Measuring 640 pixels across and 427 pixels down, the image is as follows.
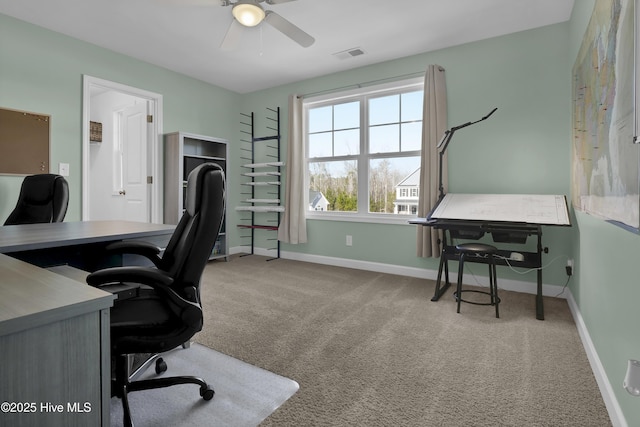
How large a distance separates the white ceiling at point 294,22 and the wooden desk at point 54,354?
Result: 2330mm

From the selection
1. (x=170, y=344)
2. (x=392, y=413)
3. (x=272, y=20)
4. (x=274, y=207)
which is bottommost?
(x=392, y=413)

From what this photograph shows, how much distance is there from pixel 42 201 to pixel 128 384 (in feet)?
6.40

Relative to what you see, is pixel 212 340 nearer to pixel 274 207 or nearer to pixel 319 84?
pixel 274 207

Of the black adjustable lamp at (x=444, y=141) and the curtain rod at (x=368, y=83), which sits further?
the curtain rod at (x=368, y=83)

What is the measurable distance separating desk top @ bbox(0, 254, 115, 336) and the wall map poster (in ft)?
5.34

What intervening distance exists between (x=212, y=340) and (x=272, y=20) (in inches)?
92.8

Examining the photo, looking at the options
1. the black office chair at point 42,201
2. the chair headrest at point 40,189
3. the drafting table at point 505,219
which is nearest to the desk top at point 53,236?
the black office chair at point 42,201

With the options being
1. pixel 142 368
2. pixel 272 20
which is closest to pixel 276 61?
pixel 272 20

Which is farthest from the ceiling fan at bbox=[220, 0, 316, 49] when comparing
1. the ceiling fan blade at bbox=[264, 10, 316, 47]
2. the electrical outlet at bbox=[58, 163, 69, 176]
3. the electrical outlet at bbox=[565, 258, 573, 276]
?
the electrical outlet at bbox=[565, 258, 573, 276]

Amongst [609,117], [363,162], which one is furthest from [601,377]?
[363,162]

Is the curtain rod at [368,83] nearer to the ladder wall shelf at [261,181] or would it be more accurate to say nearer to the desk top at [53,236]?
the ladder wall shelf at [261,181]

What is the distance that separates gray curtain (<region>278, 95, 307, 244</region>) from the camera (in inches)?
182

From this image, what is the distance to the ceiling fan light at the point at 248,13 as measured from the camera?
2.38 m

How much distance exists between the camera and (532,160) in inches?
127
